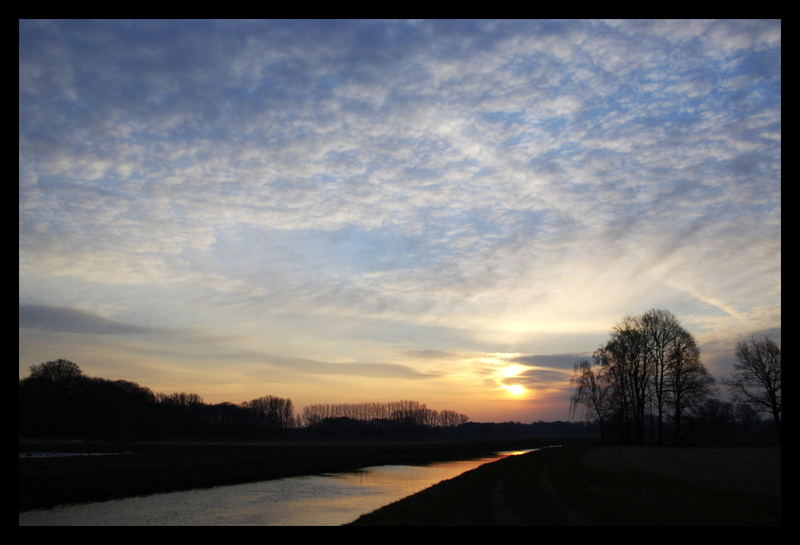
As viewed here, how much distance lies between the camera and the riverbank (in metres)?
19.8

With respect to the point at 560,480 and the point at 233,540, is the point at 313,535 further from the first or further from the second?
the point at 560,480

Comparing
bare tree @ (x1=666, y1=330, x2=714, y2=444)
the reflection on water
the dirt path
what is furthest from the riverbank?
bare tree @ (x1=666, y1=330, x2=714, y2=444)

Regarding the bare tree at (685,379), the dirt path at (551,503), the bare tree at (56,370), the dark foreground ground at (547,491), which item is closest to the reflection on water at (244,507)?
the dark foreground ground at (547,491)

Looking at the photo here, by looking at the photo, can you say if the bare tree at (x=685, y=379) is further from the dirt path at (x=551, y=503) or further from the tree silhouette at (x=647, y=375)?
the dirt path at (x=551, y=503)

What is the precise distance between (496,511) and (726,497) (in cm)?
994

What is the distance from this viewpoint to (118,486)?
131 ft

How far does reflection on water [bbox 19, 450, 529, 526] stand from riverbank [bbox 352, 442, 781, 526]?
5.32m

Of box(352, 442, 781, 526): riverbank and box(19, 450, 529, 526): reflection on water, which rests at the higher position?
box(352, 442, 781, 526): riverbank

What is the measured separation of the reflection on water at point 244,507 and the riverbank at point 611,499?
5316 mm

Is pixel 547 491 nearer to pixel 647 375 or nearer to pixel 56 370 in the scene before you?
pixel 647 375

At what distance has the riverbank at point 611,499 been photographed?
65.0 ft

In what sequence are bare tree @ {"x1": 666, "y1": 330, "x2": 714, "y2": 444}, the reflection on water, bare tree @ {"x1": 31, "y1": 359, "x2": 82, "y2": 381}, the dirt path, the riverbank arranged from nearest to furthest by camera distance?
the riverbank, the dirt path, the reflection on water, bare tree @ {"x1": 666, "y1": 330, "x2": 714, "y2": 444}, bare tree @ {"x1": 31, "y1": 359, "x2": 82, "y2": 381}

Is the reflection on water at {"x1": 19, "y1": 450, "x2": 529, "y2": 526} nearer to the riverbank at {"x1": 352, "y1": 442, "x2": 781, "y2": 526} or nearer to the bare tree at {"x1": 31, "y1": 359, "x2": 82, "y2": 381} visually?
the riverbank at {"x1": 352, "y1": 442, "x2": 781, "y2": 526}

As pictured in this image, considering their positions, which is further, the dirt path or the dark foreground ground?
the dark foreground ground
